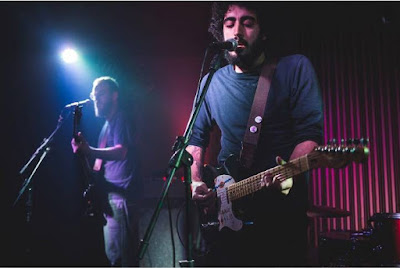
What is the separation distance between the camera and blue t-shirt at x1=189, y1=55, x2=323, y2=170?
7.47 ft

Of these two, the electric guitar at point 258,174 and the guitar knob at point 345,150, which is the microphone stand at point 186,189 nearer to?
the electric guitar at point 258,174

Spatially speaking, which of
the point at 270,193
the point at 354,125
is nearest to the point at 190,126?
the point at 270,193

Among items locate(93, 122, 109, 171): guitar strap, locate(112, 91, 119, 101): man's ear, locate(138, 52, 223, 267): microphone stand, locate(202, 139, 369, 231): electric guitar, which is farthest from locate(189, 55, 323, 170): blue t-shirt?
locate(112, 91, 119, 101): man's ear

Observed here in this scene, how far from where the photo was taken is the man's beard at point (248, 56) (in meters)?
2.52

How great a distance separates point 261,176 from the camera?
213 centimetres

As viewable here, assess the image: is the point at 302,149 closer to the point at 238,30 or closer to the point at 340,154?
the point at 340,154

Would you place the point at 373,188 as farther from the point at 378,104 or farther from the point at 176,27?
the point at 176,27

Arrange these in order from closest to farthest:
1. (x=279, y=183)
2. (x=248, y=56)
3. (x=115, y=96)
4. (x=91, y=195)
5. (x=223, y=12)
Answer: (x=279, y=183) → (x=248, y=56) → (x=223, y=12) → (x=91, y=195) → (x=115, y=96)

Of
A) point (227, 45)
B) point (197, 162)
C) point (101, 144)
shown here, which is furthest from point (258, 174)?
point (101, 144)

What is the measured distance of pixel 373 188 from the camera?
4680mm

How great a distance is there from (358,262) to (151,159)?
3631 millimetres

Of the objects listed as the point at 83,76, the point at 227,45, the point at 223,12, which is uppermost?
the point at 83,76

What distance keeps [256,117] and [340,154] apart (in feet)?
2.00

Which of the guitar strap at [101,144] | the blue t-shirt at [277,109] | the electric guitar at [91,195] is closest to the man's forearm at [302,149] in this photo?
the blue t-shirt at [277,109]
